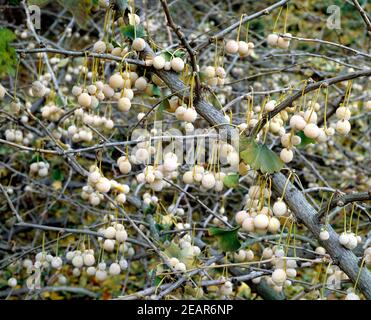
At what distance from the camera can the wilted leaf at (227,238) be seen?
1.45 m

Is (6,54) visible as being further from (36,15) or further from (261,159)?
(261,159)

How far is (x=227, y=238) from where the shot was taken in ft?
4.80

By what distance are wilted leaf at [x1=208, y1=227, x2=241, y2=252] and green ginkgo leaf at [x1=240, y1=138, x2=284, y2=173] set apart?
0.25 m

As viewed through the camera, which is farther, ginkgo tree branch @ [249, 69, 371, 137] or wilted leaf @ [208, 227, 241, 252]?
wilted leaf @ [208, 227, 241, 252]

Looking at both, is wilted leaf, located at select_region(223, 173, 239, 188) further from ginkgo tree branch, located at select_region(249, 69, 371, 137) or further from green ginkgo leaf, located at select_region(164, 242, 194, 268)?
green ginkgo leaf, located at select_region(164, 242, 194, 268)

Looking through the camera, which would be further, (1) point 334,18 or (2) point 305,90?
(1) point 334,18

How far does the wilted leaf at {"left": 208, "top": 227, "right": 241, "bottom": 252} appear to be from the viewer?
1453 mm

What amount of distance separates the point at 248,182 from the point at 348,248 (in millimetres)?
1515

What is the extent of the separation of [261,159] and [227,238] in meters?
0.29

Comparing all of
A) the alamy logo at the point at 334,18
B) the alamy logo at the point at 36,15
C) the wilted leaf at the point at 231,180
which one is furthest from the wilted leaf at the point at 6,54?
the alamy logo at the point at 334,18

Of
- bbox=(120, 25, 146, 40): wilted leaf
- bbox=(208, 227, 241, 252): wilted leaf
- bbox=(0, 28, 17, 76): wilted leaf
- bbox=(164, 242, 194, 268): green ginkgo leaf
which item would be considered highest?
bbox=(120, 25, 146, 40): wilted leaf

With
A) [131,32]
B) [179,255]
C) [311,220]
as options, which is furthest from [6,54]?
[311,220]

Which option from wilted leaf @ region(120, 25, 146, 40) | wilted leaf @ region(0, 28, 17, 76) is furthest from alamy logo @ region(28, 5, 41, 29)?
wilted leaf @ region(120, 25, 146, 40)
